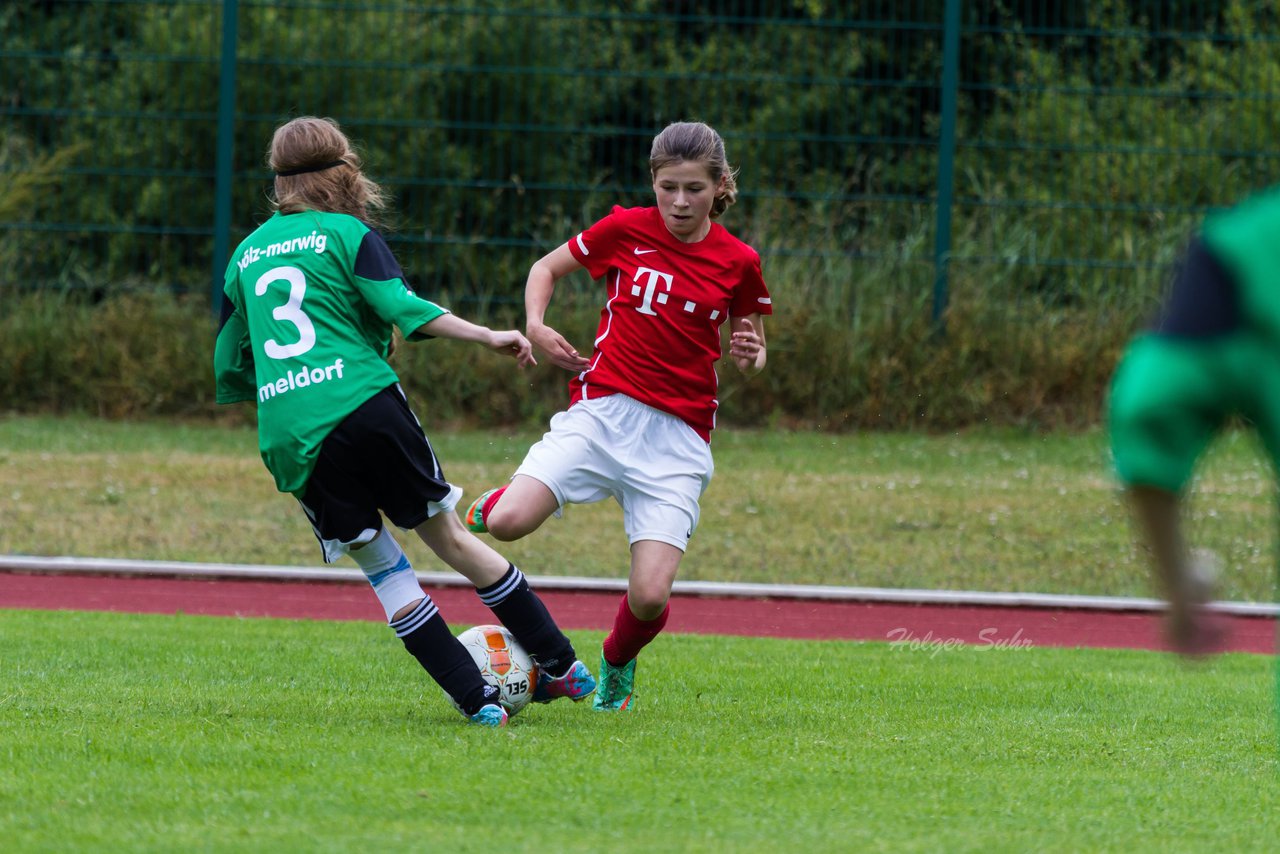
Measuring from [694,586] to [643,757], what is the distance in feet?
15.8

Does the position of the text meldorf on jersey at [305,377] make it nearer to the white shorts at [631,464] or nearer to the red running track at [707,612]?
the white shorts at [631,464]

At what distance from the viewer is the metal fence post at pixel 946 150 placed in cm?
1385

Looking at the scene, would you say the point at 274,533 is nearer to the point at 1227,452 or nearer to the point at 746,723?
the point at 746,723

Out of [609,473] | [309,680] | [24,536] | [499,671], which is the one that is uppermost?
[609,473]

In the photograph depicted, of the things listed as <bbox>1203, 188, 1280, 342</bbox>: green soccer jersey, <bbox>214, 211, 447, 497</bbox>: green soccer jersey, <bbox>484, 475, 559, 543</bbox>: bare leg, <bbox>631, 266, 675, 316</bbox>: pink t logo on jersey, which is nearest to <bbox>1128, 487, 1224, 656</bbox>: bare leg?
<bbox>1203, 188, 1280, 342</bbox>: green soccer jersey

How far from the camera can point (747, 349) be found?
581cm

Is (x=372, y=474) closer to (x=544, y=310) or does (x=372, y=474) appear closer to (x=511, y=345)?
(x=511, y=345)

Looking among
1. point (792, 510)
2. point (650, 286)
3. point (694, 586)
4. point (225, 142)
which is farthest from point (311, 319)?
point (225, 142)

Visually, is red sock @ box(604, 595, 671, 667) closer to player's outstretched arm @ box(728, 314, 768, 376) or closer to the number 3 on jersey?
player's outstretched arm @ box(728, 314, 768, 376)

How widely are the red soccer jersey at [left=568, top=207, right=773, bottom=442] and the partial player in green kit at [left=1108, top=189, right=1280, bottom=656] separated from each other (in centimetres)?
338

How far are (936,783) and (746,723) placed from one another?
107 cm

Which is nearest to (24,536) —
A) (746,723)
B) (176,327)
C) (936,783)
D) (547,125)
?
(176,327)

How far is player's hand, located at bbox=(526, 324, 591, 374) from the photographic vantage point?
5465 millimetres

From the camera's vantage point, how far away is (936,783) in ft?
14.5
